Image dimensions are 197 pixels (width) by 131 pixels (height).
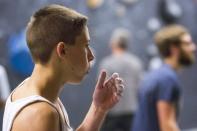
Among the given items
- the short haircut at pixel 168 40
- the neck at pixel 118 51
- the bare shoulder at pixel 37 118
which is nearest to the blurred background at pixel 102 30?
the neck at pixel 118 51

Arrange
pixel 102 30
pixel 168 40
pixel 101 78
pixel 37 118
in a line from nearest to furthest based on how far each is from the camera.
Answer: pixel 37 118 → pixel 101 78 → pixel 168 40 → pixel 102 30

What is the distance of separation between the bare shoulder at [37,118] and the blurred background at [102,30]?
161 inches

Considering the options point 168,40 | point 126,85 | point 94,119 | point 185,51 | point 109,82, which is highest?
point 109,82

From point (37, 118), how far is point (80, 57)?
11.2 inches

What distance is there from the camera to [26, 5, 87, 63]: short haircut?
185cm

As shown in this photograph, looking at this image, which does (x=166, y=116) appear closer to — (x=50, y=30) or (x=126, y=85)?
(x=50, y=30)

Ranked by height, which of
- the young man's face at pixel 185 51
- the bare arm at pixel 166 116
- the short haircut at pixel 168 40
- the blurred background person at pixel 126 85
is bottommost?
the blurred background person at pixel 126 85

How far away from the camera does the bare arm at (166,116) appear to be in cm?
351

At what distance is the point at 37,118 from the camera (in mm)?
1734

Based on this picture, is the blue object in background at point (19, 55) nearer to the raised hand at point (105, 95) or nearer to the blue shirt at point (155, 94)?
the blue shirt at point (155, 94)

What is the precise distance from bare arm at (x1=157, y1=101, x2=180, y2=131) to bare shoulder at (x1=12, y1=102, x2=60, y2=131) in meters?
1.80

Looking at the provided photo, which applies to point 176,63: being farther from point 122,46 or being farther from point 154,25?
point 154,25

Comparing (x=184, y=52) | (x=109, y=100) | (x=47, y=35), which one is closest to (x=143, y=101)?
(x=184, y=52)

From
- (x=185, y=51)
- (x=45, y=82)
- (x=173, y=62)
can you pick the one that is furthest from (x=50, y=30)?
(x=185, y=51)
